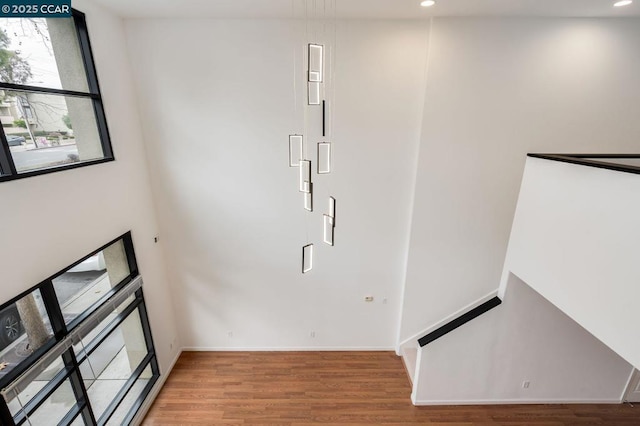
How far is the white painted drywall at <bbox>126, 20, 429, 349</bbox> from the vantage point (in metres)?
4.36

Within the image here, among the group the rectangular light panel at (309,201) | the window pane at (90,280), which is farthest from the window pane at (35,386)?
the rectangular light panel at (309,201)

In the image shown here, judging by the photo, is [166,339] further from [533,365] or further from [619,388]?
[619,388]

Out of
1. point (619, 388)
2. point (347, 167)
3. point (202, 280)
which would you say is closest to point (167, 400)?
point (202, 280)

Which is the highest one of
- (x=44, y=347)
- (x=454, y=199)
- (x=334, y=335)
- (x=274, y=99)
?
(x=274, y=99)

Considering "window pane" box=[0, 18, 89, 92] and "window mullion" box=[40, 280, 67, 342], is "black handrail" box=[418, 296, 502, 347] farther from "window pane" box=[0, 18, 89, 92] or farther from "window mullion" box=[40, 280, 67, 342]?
"window pane" box=[0, 18, 89, 92]

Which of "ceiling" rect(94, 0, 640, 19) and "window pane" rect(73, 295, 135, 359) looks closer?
"window pane" rect(73, 295, 135, 359)

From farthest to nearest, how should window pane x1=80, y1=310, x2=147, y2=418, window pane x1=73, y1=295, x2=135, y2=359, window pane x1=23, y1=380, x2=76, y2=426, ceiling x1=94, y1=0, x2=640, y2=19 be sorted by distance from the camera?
window pane x1=80, y1=310, x2=147, y2=418, ceiling x1=94, y1=0, x2=640, y2=19, window pane x1=73, y1=295, x2=135, y2=359, window pane x1=23, y1=380, x2=76, y2=426

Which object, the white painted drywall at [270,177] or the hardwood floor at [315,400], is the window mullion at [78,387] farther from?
the white painted drywall at [270,177]

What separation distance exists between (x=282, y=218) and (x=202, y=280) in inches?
78.7

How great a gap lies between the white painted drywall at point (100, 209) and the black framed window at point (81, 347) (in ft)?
0.63

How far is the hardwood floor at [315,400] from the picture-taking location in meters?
4.57

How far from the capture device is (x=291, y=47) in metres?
4.38

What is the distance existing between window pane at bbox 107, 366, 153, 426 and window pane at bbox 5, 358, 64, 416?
139cm

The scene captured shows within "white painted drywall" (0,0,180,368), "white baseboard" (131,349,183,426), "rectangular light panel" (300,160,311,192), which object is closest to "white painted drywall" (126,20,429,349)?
"white painted drywall" (0,0,180,368)
